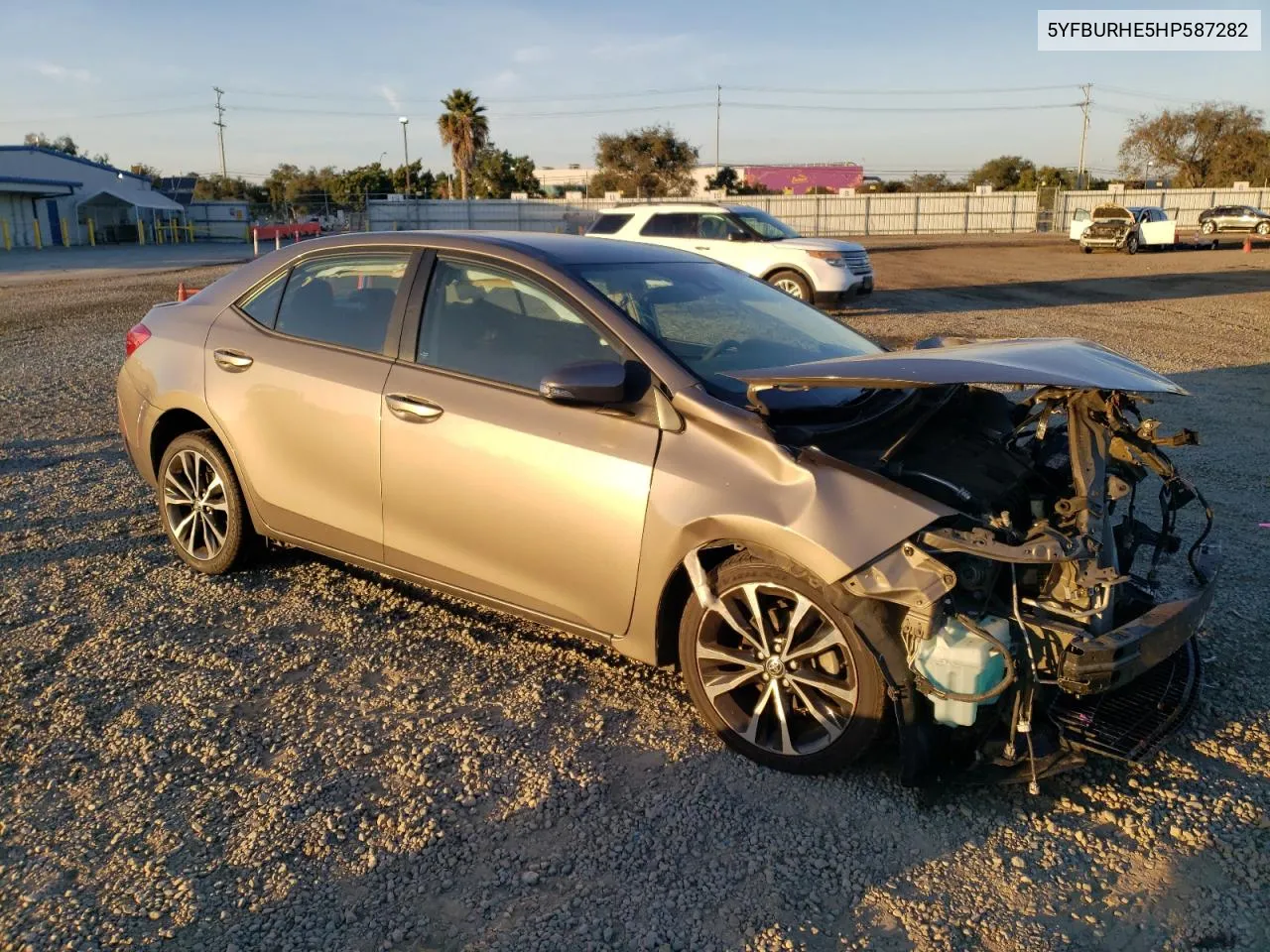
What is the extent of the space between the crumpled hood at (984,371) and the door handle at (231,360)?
241cm

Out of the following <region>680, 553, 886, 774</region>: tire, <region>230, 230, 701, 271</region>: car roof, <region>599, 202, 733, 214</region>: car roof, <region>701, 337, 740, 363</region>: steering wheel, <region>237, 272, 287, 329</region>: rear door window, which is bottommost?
<region>680, 553, 886, 774</region>: tire

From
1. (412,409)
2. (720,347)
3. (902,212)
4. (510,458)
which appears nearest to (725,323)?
(720,347)

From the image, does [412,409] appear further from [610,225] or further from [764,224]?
[764,224]

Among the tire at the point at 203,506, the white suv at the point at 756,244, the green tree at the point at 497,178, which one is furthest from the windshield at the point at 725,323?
the green tree at the point at 497,178

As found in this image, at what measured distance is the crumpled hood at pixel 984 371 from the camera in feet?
10.0

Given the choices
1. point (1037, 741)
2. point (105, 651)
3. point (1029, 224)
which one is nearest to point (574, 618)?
point (1037, 741)

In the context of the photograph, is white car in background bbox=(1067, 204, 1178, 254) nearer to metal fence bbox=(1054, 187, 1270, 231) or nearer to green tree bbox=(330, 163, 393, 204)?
metal fence bbox=(1054, 187, 1270, 231)

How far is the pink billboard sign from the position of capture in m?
83.1

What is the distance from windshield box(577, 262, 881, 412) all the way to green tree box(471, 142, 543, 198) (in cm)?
7194

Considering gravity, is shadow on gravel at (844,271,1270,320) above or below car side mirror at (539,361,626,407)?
below

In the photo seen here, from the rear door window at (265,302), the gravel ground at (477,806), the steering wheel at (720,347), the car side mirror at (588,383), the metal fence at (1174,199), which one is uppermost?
the metal fence at (1174,199)

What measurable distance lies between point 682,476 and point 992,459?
45.0 inches

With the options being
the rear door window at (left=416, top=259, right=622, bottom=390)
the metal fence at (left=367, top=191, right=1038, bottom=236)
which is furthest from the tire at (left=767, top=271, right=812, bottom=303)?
the metal fence at (left=367, top=191, right=1038, bottom=236)

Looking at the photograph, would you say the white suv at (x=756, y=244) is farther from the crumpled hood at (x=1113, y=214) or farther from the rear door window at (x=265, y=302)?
the crumpled hood at (x=1113, y=214)
